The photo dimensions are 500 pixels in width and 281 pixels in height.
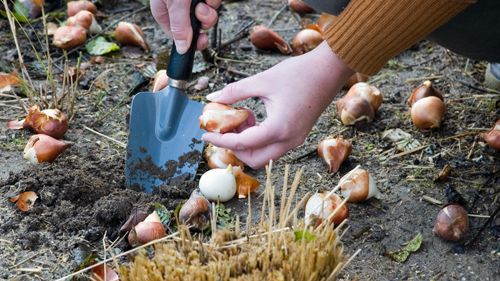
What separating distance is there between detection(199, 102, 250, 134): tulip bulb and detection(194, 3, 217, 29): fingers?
0.75 feet

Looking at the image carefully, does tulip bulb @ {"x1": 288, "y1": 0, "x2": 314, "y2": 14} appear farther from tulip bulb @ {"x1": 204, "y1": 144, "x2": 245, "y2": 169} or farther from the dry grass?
the dry grass

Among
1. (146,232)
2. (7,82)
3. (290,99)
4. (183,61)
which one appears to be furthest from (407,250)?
(7,82)

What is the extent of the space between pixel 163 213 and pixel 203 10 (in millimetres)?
505

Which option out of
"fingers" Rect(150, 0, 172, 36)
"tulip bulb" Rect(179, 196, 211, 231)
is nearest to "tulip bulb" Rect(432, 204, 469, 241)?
"tulip bulb" Rect(179, 196, 211, 231)

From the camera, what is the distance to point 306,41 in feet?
8.87

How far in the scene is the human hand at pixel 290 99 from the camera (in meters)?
1.63

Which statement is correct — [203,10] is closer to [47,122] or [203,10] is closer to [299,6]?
[47,122]

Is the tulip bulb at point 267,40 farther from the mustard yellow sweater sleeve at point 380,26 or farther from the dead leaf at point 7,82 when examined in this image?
the mustard yellow sweater sleeve at point 380,26

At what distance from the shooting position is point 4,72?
252 centimetres

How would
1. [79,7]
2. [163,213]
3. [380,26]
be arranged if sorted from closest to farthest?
1. [380,26]
2. [163,213]
3. [79,7]

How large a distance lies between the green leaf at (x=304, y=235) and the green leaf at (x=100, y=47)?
1575mm

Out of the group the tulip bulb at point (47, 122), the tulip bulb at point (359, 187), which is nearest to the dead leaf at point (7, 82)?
the tulip bulb at point (47, 122)

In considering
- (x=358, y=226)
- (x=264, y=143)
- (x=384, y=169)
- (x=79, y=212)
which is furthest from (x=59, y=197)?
(x=384, y=169)

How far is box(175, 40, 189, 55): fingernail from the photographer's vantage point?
6.30 ft
